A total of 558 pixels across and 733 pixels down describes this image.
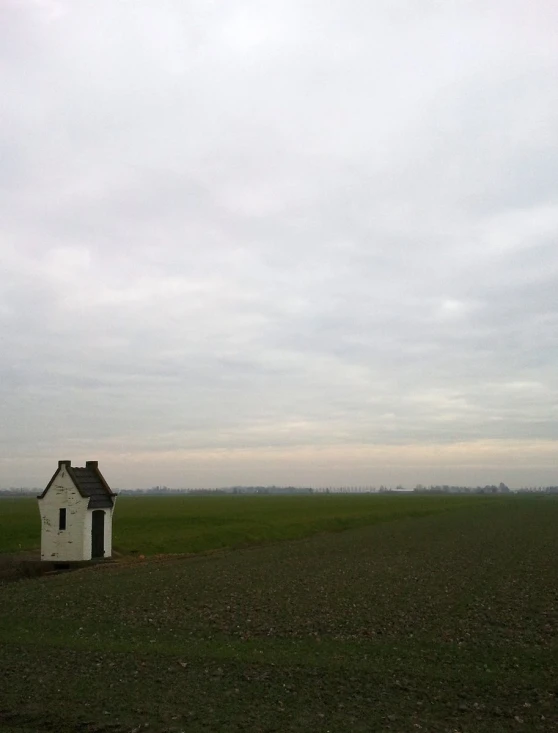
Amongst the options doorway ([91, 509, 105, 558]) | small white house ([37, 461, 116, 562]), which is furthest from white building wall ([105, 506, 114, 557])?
small white house ([37, 461, 116, 562])

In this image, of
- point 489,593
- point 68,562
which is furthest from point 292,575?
point 68,562

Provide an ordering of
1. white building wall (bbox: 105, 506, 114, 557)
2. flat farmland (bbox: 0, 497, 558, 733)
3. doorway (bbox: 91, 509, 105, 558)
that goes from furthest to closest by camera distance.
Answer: white building wall (bbox: 105, 506, 114, 557), doorway (bbox: 91, 509, 105, 558), flat farmland (bbox: 0, 497, 558, 733)

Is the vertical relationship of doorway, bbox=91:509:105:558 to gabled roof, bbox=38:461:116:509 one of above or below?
below

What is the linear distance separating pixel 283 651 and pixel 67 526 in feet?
65.9

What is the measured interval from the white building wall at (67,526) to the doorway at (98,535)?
1095 millimetres

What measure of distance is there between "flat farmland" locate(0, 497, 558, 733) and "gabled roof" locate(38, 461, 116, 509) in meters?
4.66

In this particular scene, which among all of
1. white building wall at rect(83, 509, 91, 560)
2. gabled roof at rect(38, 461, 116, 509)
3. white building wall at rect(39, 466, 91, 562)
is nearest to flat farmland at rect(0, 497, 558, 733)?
white building wall at rect(39, 466, 91, 562)

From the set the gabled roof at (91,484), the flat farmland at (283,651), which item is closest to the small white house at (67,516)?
the gabled roof at (91,484)

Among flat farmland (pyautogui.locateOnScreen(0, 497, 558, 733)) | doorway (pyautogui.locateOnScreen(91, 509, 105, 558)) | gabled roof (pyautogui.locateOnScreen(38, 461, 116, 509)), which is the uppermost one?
gabled roof (pyautogui.locateOnScreen(38, 461, 116, 509))

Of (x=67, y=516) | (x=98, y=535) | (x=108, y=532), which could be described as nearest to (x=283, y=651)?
(x=67, y=516)

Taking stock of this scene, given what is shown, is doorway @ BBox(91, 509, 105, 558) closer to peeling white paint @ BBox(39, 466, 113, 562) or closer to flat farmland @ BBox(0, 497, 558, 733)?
peeling white paint @ BBox(39, 466, 113, 562)

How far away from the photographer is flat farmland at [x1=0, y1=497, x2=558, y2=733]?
1079 centimetres

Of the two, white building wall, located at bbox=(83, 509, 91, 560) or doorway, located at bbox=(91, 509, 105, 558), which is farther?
doorway, located at bbox=(91, 509, 105, 558)

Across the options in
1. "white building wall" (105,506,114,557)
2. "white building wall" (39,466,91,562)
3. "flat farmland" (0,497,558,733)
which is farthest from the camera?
"white building wall" (105,506,114,557)
